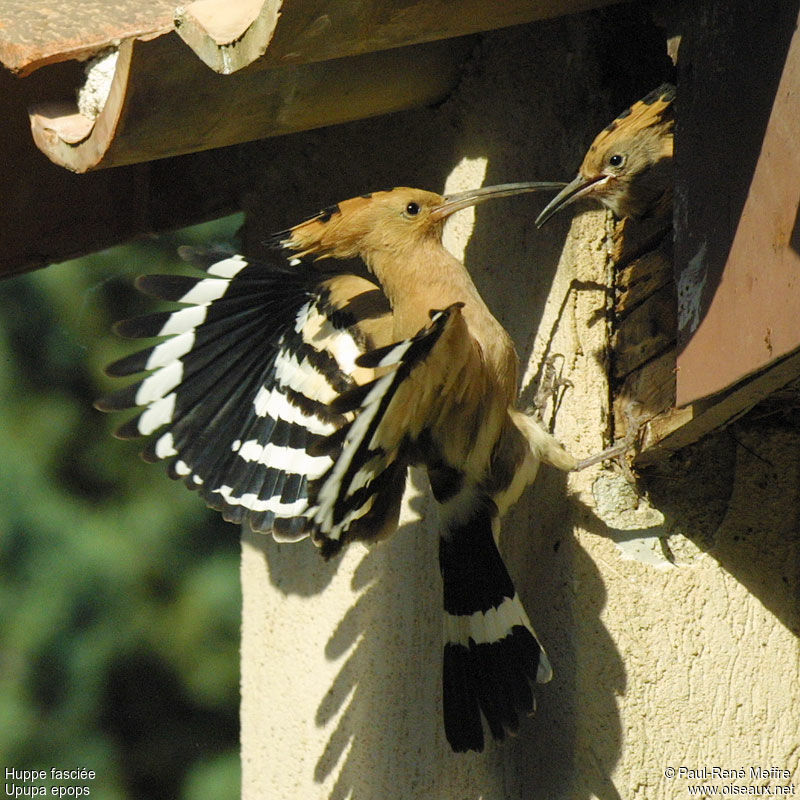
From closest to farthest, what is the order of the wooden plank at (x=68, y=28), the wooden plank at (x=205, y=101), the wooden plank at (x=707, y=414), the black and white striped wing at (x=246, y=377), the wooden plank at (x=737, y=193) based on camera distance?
1. the wooden plank at (x=737, y=193)
2. the wooden plank at (x=707, y=414)
3. the wooden plank at (x=205, y=101)
4. the wooden plank at (x=68, y=28)
5. the black and white striped wing at (x=246, y=377)

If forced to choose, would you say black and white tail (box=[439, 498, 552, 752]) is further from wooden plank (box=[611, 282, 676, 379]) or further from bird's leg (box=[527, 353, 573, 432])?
wooden plank (box=[611, 282, 676, 379])

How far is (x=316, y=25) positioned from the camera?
145cm

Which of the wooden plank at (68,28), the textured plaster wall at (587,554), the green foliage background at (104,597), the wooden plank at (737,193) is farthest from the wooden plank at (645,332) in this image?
the green foliage background at (104,597)

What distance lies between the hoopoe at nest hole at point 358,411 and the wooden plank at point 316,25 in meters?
0.36

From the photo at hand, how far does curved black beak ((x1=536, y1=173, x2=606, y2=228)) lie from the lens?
1.89 meters

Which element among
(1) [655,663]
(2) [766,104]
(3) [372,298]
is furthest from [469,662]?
(2) [766,104]

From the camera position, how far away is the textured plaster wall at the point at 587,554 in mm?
1864

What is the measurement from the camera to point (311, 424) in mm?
2006

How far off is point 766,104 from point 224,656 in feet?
12.7

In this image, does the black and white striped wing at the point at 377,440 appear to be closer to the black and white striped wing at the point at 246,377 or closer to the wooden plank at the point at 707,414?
the black and white striped wing at the point at 246,377

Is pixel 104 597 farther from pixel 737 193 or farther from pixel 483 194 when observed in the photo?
pixel 737 193

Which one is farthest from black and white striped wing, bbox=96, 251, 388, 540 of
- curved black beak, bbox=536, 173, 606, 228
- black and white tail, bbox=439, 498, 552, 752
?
curved black beak, bbox=536, 173, 606, 228

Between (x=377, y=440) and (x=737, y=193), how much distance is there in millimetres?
567

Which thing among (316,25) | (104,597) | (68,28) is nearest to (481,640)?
(316,25)
